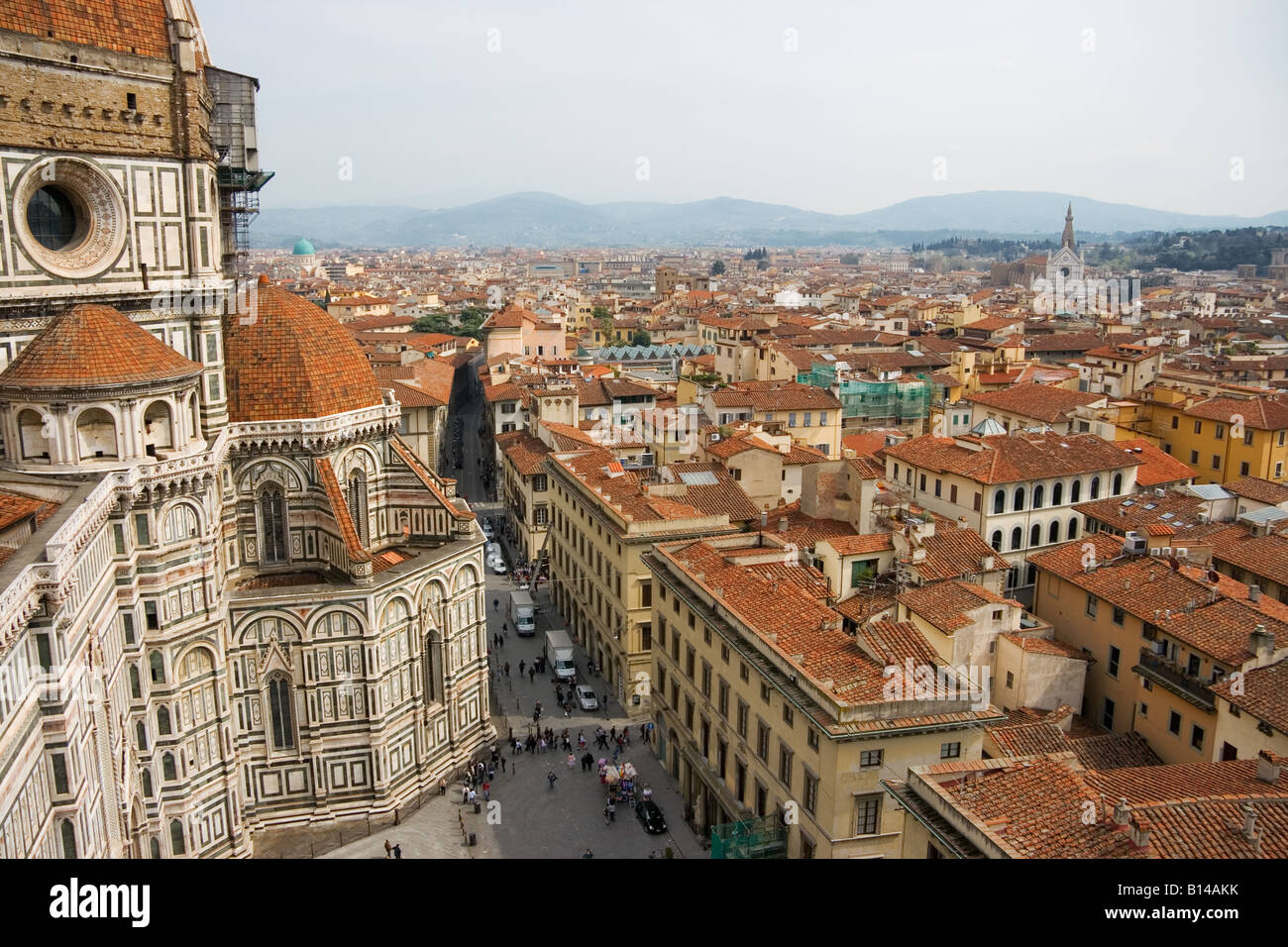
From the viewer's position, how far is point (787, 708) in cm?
2606

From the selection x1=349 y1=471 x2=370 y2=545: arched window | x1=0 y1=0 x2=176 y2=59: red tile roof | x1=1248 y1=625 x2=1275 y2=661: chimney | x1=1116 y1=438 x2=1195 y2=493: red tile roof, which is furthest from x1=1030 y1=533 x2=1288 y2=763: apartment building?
x1=0 y1=0 x2=176 y2=59: red tile roof

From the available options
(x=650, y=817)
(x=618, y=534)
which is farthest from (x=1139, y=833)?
(x=618, y=534)

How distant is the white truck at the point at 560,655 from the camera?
43.2 metres

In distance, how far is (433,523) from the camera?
37188 millimetres

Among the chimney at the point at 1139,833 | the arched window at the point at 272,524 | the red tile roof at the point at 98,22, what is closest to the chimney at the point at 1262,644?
the chimney at the point at 1139,833

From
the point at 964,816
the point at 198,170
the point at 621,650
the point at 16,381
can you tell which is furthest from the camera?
the point at 621,650

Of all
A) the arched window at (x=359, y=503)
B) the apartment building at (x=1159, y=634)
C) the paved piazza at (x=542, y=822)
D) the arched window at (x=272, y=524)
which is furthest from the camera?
the arched window at (x=359, y=503)

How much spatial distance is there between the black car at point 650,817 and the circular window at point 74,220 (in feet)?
72.0

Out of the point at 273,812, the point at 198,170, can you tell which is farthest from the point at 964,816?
the point at 198,170

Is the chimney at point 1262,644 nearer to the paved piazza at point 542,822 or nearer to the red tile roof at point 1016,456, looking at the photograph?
the paved piazza at point 542,822

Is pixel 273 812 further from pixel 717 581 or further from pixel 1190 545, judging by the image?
pixel 1190 545

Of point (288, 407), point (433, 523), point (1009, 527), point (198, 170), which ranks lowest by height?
point (1009, 527)
